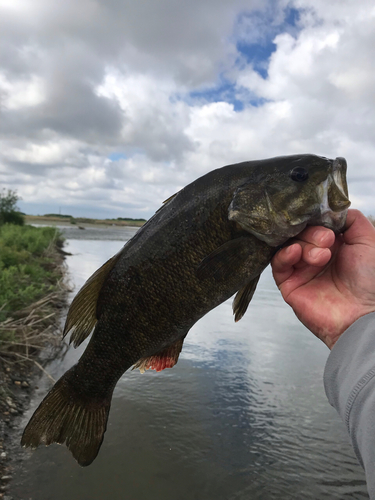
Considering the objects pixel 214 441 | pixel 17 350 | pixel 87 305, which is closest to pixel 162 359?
pixel 87 305

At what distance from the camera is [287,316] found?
11.3 m

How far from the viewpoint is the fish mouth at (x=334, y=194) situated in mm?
2135

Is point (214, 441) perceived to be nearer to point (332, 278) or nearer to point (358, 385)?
point (332, 278)

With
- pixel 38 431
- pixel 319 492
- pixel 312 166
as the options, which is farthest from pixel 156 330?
pixel 319 492

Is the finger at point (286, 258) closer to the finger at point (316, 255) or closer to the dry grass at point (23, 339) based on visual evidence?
the finger at point (316, 255)

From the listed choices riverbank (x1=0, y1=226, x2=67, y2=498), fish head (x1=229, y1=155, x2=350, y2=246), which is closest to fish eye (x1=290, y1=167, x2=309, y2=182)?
fish head (x1=229, y1=155, x2=350, y2=246)

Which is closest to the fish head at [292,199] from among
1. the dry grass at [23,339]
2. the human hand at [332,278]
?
the human hand at [332,278]

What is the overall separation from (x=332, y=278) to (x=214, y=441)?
3510 mm

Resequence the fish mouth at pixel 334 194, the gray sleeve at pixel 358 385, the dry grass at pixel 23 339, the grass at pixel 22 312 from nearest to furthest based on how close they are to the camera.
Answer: the gray sleeve at pixel 358 385 < the fish mouth at pixel 334 194 < the dry grass at pixel 23 339 < the grass at pixel 22 312

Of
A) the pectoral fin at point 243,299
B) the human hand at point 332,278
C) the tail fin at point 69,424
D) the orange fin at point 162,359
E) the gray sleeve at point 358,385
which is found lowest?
the tail fin at point 69,424

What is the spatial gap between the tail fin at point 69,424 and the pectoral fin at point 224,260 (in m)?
1.20

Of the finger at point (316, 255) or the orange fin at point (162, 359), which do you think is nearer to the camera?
the finger at point (316, 255)

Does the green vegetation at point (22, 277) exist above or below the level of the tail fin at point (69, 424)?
below

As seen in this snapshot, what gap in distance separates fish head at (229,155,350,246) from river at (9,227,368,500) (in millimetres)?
3472
